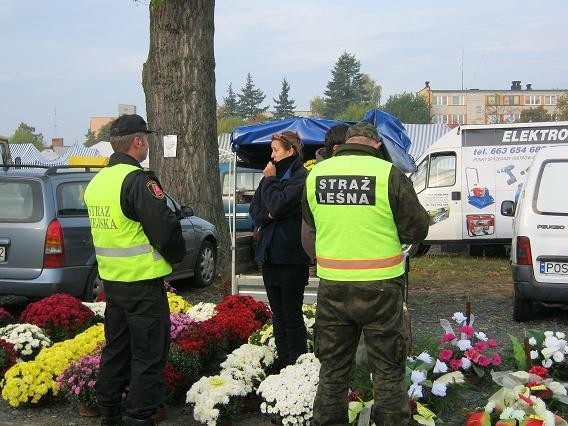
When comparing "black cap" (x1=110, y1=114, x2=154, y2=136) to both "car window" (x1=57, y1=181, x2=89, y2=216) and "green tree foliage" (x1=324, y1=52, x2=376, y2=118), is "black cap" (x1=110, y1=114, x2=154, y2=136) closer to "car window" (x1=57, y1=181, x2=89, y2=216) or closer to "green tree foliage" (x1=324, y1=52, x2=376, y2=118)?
"car window" (x1=57, y1=181, x2=89, y2=216)

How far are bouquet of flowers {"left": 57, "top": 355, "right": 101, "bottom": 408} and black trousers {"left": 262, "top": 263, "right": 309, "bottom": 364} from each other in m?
1.30

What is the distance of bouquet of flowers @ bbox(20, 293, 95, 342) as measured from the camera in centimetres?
719

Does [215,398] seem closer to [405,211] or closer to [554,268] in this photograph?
[405,211]

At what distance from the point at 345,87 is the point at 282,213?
11270 centimetres

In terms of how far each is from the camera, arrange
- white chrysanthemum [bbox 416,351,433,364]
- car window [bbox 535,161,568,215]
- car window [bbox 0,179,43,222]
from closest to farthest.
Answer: white chrysanthemum [bbox 416,351,433,364], car window [bbox 535,161,568,215], car window [bbox 0,179,43,222]

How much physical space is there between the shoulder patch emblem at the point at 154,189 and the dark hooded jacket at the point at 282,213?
1203mm

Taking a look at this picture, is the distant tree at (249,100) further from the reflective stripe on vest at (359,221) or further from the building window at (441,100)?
the reflective stripe on vest at (359,221)

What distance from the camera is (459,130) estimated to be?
1656 centimetres

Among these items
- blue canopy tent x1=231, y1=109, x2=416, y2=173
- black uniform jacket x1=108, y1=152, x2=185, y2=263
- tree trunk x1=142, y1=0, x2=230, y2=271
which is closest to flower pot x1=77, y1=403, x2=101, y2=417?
black uniform jacket x1=108, y1=152, x2=185, y2=263

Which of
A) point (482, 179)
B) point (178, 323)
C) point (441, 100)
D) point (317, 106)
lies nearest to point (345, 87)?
point (317, 106)

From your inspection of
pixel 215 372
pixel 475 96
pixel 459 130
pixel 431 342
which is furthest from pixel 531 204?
pixel 475 96

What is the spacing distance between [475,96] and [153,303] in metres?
154

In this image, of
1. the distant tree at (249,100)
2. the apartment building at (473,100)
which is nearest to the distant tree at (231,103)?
the distant tree at (249,100)

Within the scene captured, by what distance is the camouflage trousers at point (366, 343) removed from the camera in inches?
171
